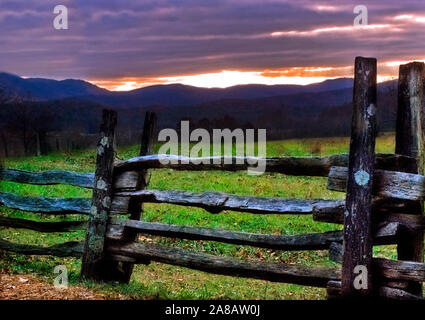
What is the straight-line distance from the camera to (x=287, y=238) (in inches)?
266

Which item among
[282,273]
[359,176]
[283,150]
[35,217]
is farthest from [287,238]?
[283,150]

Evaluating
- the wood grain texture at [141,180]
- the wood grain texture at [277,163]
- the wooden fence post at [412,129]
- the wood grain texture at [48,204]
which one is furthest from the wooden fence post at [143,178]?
the wooden fence post at [412,129]

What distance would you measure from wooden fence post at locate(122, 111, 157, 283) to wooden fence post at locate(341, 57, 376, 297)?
3115 millimetres

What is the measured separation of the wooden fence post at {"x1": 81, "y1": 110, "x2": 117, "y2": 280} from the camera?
760 cm

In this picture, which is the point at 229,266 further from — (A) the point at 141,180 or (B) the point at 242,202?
(A) the point at 141,180

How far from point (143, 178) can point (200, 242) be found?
13.1 ft

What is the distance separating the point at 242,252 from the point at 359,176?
5.46 m

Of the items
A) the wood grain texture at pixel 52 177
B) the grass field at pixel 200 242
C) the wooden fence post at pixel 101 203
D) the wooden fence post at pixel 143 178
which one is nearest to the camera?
the wooden fence post at pixel 101 203

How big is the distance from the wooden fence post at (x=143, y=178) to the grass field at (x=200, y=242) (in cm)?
33

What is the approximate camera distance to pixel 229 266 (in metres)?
6.94

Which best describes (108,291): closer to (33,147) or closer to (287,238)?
(287,238)

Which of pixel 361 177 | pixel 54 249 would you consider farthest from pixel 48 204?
pixel 361 177

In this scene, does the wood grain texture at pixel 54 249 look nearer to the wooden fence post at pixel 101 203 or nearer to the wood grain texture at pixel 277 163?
the wooden fence post at pixel 101 203

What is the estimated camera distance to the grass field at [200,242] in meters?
8.30
